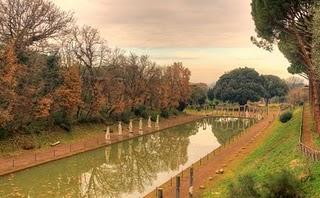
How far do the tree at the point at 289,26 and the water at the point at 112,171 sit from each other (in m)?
11.2

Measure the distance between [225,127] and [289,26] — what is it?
145ft

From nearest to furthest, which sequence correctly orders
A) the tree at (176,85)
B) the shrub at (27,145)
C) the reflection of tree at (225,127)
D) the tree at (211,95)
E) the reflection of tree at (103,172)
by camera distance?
1. the reflection of tree at (103,172)
2. the shrub at (27,145)
3. the reflection of tree at (225,127)
4. the tree at (176,85)
5. the tree at (211,95)

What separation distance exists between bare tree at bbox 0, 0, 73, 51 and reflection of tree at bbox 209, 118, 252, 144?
22.9m

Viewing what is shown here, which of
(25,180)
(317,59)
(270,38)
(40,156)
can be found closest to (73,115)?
(40,156)

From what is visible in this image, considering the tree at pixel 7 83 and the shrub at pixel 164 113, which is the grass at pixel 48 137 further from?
the shrub at pixel 164 113

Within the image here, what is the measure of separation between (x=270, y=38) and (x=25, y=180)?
18.5 m

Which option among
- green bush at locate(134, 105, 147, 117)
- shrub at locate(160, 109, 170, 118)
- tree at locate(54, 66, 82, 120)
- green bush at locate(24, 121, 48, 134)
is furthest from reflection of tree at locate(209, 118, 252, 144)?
green bush at locate(24, 121, 48, 134)

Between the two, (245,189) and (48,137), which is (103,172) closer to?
(48,137)

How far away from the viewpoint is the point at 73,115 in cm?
4856

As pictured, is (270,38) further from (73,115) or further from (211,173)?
(73,115)

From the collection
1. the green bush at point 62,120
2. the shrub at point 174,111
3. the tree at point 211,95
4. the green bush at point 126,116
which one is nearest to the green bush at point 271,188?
the green bush at point 62,120

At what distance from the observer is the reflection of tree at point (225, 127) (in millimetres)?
56263

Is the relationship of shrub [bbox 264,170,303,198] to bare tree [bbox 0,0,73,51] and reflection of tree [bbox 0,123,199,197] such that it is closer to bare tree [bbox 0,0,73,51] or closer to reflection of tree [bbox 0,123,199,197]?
reflection of tree [bbox 0,123,199,197]

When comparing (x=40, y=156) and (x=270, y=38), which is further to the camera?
(x=40, y=156)
